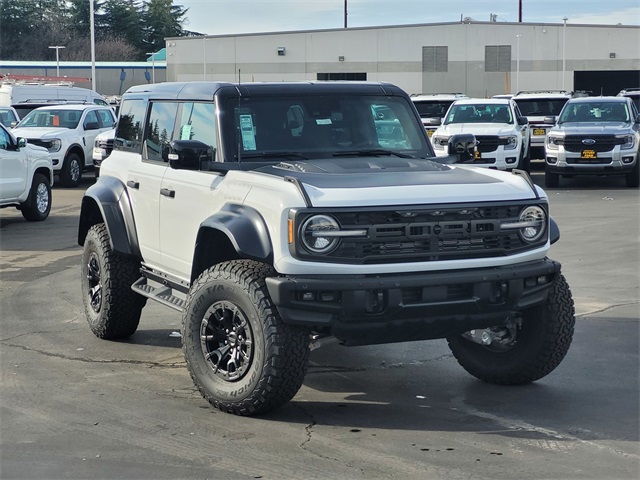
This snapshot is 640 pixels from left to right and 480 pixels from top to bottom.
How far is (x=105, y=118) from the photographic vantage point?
25641 millimetres

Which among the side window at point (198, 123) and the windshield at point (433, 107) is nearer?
the side window at point (198, 123)

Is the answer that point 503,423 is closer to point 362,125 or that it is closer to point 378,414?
point 378,414

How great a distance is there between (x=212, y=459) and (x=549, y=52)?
50.4 meters

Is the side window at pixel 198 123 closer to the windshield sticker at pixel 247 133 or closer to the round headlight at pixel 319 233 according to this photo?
the windshield sticker at pixel 247 133

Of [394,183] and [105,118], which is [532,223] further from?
[105,118]

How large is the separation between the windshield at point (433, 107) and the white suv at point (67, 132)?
27.2 ft

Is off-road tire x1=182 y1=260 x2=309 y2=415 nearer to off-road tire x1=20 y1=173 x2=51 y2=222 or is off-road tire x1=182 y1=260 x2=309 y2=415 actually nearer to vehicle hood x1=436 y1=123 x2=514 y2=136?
off-road tire x1=20 y1=173 x2=51 y2=222

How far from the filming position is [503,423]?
20.0ft

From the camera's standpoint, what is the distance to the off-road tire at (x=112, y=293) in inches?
324

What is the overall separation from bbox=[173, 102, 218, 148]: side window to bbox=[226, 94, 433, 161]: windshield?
0.49 feet

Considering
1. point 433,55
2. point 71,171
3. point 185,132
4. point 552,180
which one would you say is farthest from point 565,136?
point 433,55

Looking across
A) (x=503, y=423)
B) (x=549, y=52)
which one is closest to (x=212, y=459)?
(x=503, y=423)

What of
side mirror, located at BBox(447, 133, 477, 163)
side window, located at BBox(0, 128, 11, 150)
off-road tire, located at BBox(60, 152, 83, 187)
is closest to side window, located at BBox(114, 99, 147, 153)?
side mirror, located at BBox(447, 133, 477, 163)

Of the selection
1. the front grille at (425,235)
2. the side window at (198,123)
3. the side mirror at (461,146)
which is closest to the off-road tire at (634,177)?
the side mirror at (461,146)
